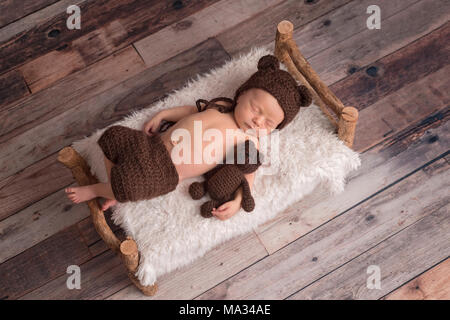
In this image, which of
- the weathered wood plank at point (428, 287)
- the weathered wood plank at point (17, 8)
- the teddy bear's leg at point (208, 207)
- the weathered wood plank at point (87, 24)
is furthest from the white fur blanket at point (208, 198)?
the weathered wood plank at point (17, 8)

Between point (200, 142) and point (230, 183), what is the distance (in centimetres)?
17

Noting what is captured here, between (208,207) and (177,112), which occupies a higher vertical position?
(177,112)

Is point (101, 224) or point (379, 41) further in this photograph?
point (379, 41)

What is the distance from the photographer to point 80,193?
138cm

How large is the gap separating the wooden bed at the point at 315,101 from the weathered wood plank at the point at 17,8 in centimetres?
108

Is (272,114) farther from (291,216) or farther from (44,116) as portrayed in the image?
(44,116)

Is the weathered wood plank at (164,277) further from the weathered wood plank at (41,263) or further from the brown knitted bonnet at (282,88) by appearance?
the brown knitted bonnet at (282,88)

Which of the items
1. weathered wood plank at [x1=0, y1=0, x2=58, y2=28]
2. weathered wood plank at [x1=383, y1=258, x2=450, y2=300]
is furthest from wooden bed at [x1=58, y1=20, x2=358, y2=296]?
weathered wood plank at [x1=0, y1=0, x2=58, y2=28]

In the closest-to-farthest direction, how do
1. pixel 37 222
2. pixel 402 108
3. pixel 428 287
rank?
pixel 428 287
pixel 37 222
pixel 402 108

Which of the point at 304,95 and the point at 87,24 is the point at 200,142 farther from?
the point at 87,24

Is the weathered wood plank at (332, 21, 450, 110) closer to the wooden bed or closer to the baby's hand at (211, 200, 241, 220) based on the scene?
the wooden bed

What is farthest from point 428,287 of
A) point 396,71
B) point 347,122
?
point 396,71

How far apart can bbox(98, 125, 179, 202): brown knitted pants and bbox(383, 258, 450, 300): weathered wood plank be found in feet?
3.07
